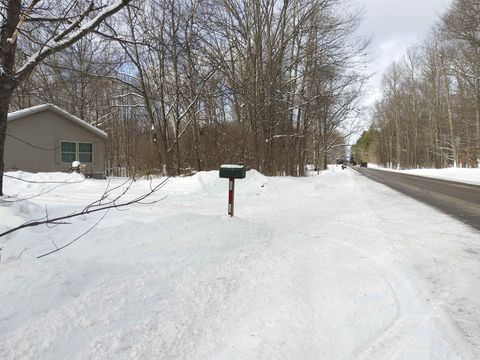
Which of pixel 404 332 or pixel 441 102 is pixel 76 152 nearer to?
pixel 404 332

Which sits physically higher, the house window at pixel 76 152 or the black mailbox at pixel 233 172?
the house window at pixel 76 152

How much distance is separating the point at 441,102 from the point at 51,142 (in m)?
45.6

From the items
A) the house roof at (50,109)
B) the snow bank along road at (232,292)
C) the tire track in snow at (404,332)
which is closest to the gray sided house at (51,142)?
the house roof at (50,109)

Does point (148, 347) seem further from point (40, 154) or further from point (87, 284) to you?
point (40, 154)

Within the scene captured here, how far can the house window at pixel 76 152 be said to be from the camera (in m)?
22.7

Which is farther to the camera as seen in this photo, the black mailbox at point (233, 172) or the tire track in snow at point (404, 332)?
the black mailbox at point (233, 172)

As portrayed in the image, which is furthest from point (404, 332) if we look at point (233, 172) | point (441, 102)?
point (441, 102)

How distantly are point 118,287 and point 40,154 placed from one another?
67.4ft

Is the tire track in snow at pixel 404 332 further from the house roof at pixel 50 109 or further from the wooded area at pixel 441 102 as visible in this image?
the wooded area at pixel 441 102

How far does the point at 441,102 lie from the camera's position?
4966 centimetres

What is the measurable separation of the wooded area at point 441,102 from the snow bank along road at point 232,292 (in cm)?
2737

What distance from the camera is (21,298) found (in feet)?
10.0

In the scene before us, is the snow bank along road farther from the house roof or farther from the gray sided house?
the gray sided house

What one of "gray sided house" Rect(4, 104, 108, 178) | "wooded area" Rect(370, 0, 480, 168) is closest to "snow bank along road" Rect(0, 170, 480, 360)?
"gray sided house" Rect(4, 104, 108, 178)
